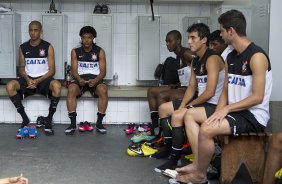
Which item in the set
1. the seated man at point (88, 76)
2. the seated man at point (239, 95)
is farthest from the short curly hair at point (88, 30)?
the seated man at point (239, 95)

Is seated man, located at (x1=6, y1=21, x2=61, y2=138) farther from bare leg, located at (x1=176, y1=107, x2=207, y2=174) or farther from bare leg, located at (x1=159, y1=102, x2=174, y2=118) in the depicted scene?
bare leg, located at (x1=176, y1=107, x2=207, y2=174)

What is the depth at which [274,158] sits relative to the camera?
246 cm

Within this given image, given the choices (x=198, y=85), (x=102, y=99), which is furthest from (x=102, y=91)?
(x=198, y=85)

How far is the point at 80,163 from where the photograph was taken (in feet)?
11.7

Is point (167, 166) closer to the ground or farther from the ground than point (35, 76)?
closer to the ground

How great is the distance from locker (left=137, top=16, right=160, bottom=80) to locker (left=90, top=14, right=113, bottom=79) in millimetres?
422

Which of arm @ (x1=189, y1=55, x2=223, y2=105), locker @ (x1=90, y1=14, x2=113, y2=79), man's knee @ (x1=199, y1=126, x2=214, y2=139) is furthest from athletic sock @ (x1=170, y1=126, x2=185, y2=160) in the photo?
locker @ (x1=90, y1=14, x2=113, y2=79)

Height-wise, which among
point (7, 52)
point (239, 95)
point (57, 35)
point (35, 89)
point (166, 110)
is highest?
point (57, 35)

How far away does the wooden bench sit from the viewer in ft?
9.11

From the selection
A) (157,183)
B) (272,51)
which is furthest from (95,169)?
(272,51)

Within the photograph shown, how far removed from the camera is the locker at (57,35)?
5.65m

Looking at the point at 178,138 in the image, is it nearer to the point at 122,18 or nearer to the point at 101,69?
the point at 101,69

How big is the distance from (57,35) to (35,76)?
79 centimetres

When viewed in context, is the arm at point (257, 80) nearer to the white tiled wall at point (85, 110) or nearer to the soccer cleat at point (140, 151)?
the soccer cleat at point (140, 151)
